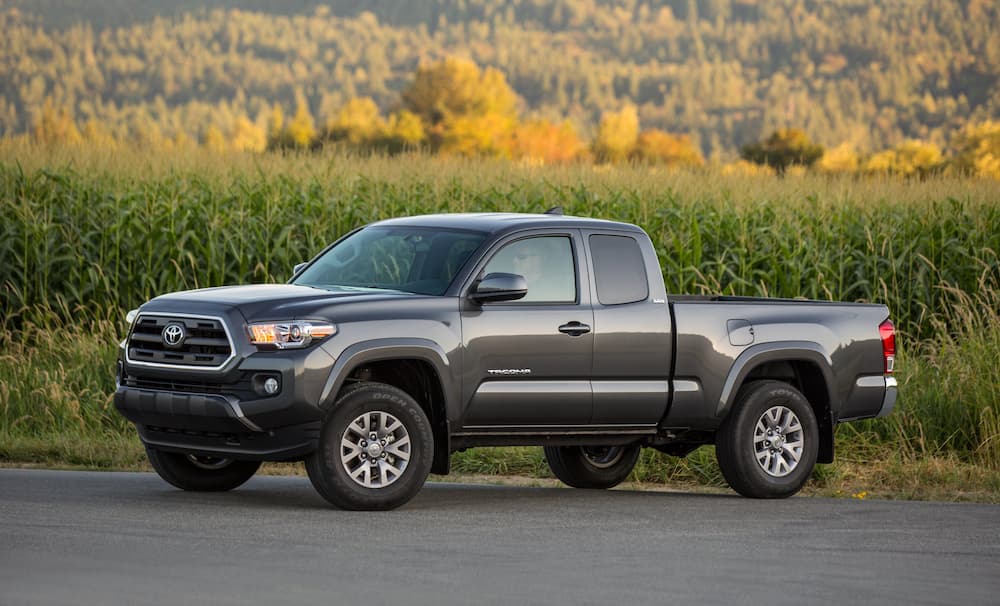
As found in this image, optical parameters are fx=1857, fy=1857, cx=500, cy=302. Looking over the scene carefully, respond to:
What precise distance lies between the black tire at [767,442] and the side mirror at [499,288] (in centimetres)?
227

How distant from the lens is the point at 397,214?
76.4 ft

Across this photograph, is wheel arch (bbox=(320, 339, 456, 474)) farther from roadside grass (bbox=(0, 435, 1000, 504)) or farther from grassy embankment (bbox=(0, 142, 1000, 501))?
grassy embankment (bbox=(0, 142, 1000, 501))

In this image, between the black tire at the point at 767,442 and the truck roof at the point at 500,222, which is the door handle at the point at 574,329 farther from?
the black tire at the point at 767,442

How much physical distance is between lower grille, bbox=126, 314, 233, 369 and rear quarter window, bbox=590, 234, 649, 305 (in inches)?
110

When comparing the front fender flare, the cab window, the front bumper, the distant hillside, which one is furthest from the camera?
the distant hillside

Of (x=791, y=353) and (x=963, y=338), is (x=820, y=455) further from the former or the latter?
(x=963, y=338)

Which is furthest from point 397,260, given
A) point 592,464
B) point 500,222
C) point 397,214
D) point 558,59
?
point 558,59

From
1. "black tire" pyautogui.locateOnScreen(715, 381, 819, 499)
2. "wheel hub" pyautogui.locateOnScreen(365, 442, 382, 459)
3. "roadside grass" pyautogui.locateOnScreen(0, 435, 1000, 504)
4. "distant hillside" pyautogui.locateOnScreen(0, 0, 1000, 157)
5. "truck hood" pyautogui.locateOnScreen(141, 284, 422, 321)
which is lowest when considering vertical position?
"roadside grass" pyautogui.locateOnScreen(0, 435, 1000, 504)

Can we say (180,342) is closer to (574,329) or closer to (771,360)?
(574,329)

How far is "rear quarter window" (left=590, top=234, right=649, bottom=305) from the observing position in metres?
13.2

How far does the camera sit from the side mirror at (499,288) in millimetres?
12242

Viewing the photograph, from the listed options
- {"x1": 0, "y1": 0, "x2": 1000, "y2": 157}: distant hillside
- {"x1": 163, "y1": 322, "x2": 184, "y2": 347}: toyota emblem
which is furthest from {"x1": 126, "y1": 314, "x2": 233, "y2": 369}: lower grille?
{"x1": 0, "y1": 0, "x2": 1000, "y2": 157}: distant hillside

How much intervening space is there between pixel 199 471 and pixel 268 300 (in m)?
1.93

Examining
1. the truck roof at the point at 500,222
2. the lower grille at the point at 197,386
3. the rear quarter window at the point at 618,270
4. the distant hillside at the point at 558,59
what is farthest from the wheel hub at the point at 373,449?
the distant hillside at the point at 558,59
